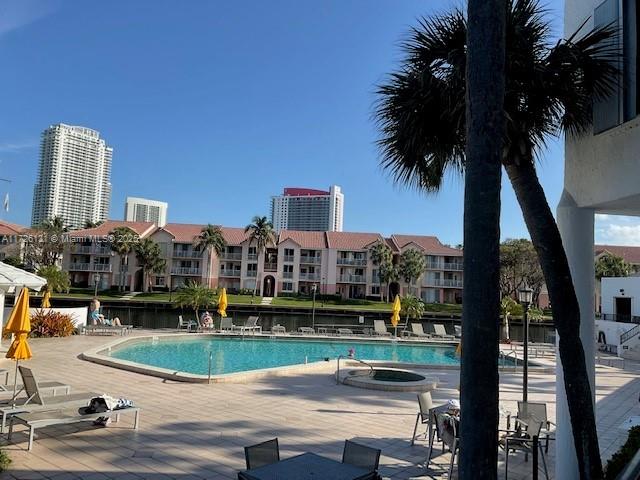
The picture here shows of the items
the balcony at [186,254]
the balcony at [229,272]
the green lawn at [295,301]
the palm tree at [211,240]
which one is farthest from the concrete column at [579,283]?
the balcony at [186,254]

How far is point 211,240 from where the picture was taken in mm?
58062

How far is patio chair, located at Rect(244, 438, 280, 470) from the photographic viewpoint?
4.79 m

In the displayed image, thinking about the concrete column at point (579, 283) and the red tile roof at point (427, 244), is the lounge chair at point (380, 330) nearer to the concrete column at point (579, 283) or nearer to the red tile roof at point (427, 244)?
the concrete column at point (579, 283)

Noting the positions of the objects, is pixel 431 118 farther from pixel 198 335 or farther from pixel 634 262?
pixel 634 262

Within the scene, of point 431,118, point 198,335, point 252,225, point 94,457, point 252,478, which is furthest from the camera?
point 252,225

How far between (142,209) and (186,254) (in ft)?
392

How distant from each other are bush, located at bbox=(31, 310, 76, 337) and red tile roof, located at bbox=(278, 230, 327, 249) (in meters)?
42.8

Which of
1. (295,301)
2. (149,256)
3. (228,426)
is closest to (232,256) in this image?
(149,256)

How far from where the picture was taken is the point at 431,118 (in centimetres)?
550

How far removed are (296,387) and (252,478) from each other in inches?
340

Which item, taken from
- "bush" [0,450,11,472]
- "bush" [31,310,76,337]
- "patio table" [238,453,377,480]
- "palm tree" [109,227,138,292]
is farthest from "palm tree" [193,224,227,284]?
"patio table" [238,453,377,480]

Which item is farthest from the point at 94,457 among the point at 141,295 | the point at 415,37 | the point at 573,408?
A: the point at 141,295

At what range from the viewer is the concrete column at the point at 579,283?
6.16 m

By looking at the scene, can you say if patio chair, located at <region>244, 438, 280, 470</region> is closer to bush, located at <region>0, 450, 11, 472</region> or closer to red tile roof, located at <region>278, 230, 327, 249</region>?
bush, located at <region>0, 450, 11, 472</region>
